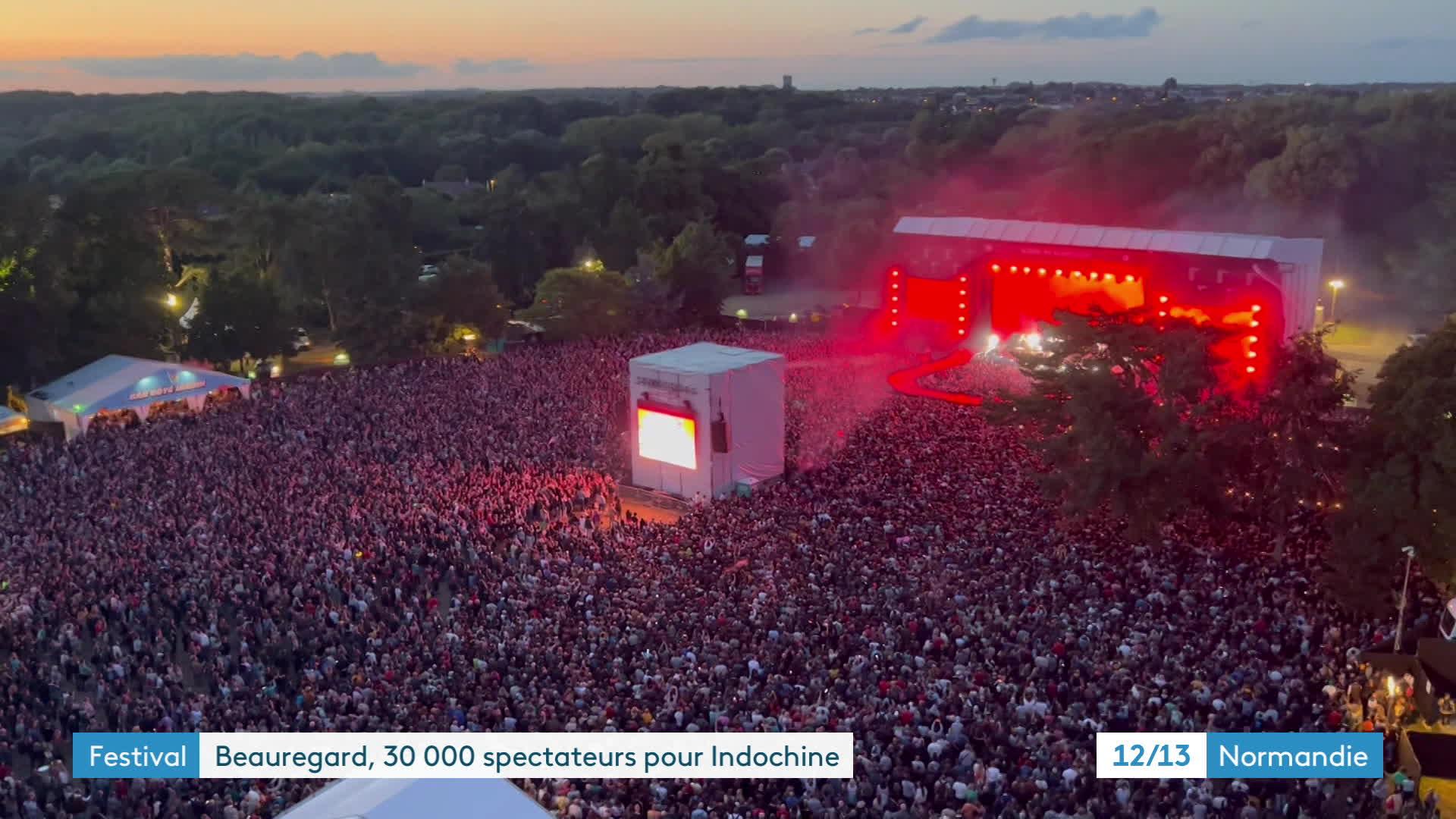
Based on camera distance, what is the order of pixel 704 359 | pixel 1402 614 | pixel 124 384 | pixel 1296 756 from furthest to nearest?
1. pixel 124 384
2. pixel 704 359
3. pixel 1402 614
4. pixel 1296 756

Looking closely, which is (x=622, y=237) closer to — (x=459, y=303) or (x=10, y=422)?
(x=459, y=303)

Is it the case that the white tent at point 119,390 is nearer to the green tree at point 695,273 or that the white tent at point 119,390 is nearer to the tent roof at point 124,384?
the tent roof at point 124,384

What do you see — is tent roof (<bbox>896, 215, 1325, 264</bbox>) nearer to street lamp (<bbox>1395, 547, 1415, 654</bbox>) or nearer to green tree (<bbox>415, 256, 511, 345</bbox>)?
green tree (<bbox>415, 256, 511, 345</bbox>)

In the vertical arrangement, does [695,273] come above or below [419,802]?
above

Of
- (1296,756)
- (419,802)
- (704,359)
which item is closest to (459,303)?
(704,359)

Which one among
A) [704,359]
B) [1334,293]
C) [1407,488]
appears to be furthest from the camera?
[1334,293]

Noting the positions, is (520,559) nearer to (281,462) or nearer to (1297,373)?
(281,462)
